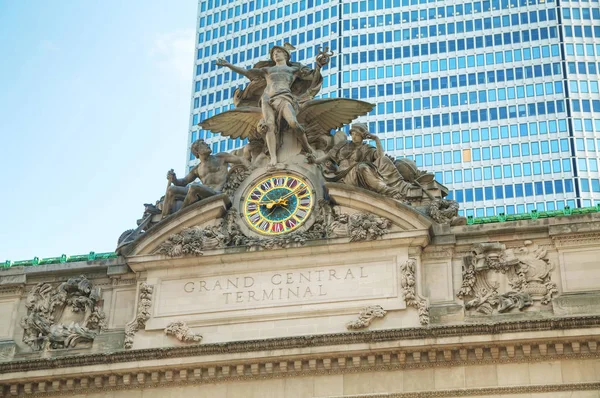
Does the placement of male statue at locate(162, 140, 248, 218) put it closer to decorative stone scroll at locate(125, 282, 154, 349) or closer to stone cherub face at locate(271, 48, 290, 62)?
decorative stone scroll at locate(125, 282, 154, 349)

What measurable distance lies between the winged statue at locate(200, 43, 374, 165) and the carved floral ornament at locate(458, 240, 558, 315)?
672 cm

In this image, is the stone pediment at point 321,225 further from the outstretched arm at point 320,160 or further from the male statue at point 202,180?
the outstretched arm at point 320,160

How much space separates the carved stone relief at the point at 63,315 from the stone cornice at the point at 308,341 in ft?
4.64

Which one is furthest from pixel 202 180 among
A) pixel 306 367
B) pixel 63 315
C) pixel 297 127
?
pixel 306 367

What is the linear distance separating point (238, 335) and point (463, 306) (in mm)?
6940

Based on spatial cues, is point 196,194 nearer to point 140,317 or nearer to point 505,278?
point 140,317

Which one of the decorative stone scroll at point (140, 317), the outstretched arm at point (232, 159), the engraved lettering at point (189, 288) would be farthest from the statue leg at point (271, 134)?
the decorative stone scroll at point (140, 317)

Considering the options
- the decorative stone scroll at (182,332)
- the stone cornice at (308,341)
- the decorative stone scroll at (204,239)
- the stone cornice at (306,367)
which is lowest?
the stone cornice at (306,367)

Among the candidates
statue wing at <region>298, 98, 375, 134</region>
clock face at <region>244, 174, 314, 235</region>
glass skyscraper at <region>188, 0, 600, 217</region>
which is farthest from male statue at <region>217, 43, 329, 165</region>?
glass skyscraper at <region>188, 0, 600, 217</region>

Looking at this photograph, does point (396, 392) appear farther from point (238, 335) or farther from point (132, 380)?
point (132, 380)

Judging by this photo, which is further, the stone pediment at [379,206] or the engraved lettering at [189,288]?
the engraved lettering at [189,288]

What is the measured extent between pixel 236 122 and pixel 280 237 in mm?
5427

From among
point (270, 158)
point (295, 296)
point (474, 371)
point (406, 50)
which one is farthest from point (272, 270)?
point (406, 50)

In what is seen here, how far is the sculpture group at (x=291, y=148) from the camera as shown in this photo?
41.8m
